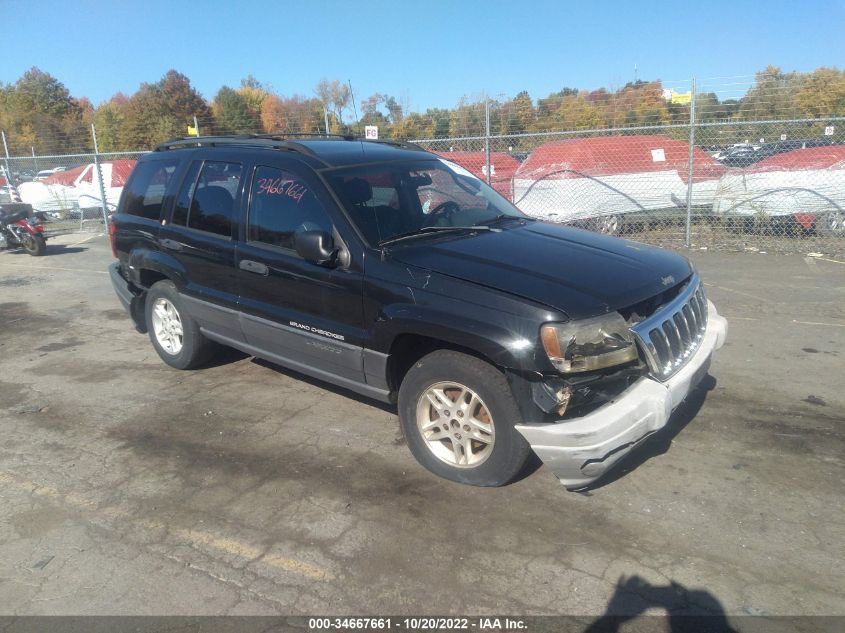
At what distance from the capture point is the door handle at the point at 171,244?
530cm

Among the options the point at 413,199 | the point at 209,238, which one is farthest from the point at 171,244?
the point at 413,199

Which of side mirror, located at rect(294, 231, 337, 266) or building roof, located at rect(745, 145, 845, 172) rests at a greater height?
building roof, located at rect(745, 145, 845, 172)

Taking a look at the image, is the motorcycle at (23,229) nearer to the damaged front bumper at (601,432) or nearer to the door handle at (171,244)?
the door handle at (171,244)

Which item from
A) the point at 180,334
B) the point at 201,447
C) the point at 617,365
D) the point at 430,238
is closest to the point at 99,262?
the point at 180,334

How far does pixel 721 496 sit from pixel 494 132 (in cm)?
1026

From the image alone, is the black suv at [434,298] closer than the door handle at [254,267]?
Yes

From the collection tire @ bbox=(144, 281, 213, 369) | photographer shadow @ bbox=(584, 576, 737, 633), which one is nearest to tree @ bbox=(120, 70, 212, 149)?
tire @ bbox=(144, 281, 213, 369)

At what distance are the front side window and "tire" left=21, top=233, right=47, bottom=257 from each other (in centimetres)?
1045

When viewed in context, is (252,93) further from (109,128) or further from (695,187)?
(695,187)

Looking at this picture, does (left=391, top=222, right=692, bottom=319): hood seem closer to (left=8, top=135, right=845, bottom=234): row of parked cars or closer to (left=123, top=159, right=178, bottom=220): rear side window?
(left=123, top=159, right=178, bottom=220): rear side window

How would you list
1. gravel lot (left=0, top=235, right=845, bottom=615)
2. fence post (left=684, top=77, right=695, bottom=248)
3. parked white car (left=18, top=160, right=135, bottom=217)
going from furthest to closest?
parked white car (left=18, top=160, right=135, bottom=217) < fence post (left=684, top=77, right=695, bottom=248) < gravel lot (left=0, top=235, right=845, bottom=615)

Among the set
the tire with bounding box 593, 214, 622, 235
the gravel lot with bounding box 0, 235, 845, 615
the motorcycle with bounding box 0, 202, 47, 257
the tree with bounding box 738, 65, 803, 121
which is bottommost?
the gravel lot with bounding box 0, 235, 845, 615

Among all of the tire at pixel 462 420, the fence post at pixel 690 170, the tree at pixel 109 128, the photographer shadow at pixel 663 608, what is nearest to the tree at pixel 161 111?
the tree at pixel 109 128

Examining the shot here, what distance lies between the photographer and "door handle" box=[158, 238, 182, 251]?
5.30 meters
